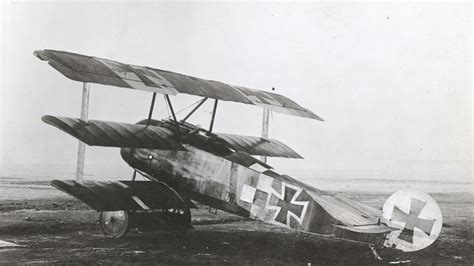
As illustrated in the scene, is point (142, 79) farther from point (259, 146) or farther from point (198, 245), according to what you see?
point (259, 146)

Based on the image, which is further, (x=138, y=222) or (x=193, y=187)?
(x=193, y=187)

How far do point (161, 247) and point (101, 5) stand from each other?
3.72 m

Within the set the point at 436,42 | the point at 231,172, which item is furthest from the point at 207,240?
the point at 436,42

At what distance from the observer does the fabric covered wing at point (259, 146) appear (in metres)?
9.44

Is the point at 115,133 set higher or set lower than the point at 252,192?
higher

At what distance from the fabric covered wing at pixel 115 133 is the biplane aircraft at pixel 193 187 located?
0.05ft

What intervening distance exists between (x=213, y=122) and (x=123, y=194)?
7.24ft

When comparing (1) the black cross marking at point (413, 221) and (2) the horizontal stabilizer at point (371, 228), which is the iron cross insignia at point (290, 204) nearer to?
(2) the horizontal stabilizer at point (371, 228)

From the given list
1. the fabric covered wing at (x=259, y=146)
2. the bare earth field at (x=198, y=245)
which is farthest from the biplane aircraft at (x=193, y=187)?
the fabric covered wing at (x=259, y=146)

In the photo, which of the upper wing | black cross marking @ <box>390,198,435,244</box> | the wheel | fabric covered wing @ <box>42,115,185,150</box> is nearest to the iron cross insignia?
black cross marking @ <box>390,198,435,244</box>

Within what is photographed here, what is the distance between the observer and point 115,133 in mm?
7020

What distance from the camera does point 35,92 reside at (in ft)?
27.1

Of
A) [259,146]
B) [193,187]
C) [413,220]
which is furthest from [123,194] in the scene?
[413,220]

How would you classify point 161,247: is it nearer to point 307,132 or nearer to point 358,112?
point 358,112
